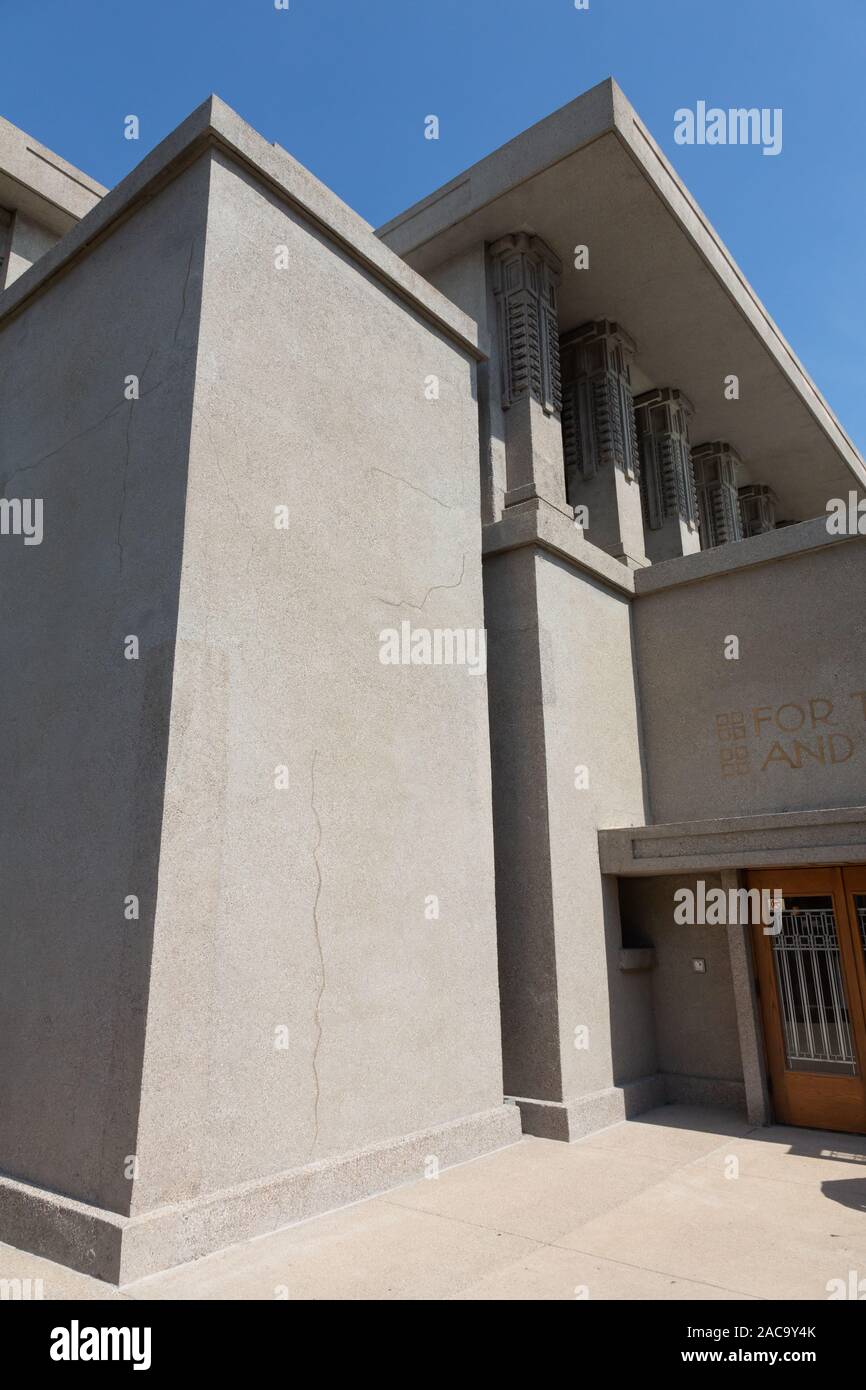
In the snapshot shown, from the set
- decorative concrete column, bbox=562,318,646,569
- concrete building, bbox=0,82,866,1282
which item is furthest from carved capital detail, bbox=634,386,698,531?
concrete building, bbox=0,82,866,1282

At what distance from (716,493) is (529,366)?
17.1 ft

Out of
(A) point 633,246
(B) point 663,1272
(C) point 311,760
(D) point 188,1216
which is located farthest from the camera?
(A) point 633,246

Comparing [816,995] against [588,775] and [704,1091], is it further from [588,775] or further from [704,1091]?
[588,775]

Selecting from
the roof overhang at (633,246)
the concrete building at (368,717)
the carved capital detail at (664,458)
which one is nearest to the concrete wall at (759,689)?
the concrete building at (368,717)

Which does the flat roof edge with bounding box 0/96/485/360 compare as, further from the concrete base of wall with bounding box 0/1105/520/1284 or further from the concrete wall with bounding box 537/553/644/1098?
the concrete base of wall with bounding box 0/1105/520/1284

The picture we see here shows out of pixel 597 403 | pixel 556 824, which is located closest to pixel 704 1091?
pixel 556 824

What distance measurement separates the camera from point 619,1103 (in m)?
7.95

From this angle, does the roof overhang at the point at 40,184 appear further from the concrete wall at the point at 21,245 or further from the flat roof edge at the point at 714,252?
the flat roof edge at the point at 714,252

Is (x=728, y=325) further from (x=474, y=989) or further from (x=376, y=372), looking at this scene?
(x=474, y=989)

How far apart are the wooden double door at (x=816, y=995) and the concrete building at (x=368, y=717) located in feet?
0.09
